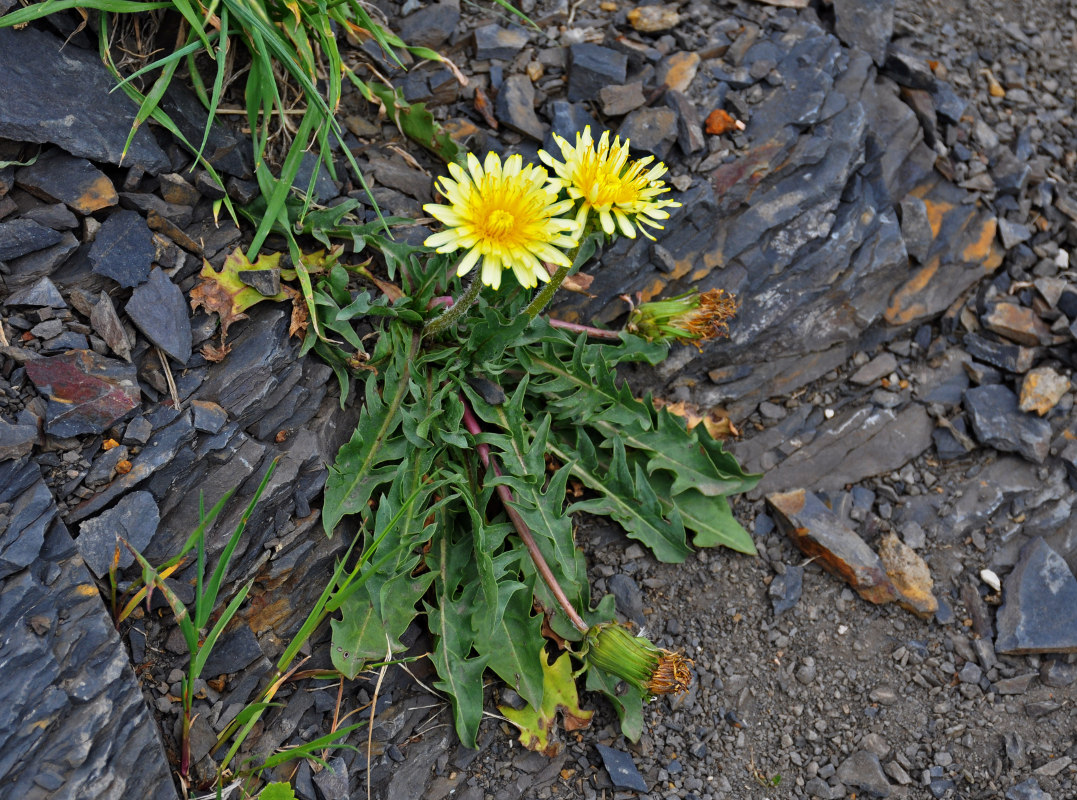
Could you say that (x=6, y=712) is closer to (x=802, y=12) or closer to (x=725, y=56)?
(x=725, y=56)

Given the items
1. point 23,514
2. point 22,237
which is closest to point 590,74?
point 22,237

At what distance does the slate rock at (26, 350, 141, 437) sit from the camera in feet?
7.89

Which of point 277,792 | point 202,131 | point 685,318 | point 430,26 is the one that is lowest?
point 277,792

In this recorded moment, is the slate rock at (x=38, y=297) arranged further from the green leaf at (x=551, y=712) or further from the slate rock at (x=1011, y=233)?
the slate rock at (x=1011, y=233)

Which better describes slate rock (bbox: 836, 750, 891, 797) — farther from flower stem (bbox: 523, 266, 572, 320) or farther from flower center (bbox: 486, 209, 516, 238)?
flower center (bbox: 486, 209, 516, 238)

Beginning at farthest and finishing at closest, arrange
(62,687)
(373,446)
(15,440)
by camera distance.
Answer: (373,446) < (15,440) < (62,687)

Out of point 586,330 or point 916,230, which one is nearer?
point 586,330

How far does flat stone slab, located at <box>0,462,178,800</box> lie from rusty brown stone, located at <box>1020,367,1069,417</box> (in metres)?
3.58

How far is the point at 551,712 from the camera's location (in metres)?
2.80

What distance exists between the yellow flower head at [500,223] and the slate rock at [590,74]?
53.9 inches

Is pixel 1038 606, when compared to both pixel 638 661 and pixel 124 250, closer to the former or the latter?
pixel 638 661

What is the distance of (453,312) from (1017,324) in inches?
104

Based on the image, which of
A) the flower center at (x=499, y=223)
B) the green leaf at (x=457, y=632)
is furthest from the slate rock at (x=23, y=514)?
the flower center at (x=499, y=223)

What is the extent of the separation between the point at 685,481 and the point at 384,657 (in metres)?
1.29
